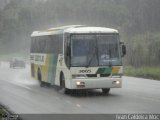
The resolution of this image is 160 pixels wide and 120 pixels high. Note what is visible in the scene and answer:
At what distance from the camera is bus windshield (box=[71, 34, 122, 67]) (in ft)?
68.5

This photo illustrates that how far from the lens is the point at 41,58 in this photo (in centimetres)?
2706

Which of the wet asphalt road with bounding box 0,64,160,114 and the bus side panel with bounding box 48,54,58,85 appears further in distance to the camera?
the bus side panel with bounding box 48,54,58,85

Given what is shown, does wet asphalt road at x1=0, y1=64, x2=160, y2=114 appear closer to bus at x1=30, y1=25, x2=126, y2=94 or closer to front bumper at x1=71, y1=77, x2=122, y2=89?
front bumper at x1=71, y1=77, x2=122, y2=89

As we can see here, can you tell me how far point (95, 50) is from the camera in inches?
832

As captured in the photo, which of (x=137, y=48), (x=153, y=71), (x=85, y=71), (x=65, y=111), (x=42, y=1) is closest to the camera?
(x=65, y=111)

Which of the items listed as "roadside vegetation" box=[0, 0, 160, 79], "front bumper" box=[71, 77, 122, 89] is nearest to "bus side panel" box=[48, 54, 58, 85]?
"front bumper" box=[71, 77, 122, 89]

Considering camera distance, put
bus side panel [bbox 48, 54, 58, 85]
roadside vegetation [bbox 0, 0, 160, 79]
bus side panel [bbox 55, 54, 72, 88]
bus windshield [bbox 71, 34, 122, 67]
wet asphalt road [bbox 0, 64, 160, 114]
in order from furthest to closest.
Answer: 1. roadside vegetation [bbox 0, 0, 160, 79]
2. bus side panel [bbox 48, 54, 58, 85]
3. bus side panel [bbox 55, 54, 72, 88]
4. bus windshield [bbox 71, 34, 122, 67]
5. wet asphalt road [bbox 0, 64, 160, 114]

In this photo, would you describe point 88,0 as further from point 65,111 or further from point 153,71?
point 65,111

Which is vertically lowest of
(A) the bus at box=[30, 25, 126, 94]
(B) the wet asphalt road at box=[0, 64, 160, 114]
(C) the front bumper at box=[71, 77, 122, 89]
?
(B) the wet asphalt road at box=[0, 64, 160, 114]

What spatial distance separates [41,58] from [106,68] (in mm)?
6955

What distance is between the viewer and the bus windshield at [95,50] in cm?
2089

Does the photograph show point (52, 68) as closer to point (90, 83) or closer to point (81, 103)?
point (90, 83)

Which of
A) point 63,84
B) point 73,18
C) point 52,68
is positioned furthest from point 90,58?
point 73,18

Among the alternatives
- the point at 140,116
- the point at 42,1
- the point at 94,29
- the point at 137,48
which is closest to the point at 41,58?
the point at 94,29
